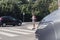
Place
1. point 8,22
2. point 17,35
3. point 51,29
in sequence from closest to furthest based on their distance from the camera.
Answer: point 51,29
point 17,35
point 8,22

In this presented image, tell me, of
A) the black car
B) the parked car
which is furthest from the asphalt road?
the parked car

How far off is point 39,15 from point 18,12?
4.03m

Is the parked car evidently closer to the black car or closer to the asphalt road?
the asphalt road

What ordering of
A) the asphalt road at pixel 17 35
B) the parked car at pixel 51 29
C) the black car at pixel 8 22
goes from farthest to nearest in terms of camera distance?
the black car at pixel 8 22 < the asphalt road at pixel 17 35 < the parked car at pixel 51 29

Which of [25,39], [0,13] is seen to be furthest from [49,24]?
[0,13]

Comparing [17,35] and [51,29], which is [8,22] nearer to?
[17,35]

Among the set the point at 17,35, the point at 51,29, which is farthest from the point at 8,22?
the point at 51,29

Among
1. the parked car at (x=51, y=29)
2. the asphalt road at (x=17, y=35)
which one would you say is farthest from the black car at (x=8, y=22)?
the parked car at (x=51, y=29)

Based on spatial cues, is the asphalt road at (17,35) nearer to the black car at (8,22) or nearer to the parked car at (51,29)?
the black car at (8,22)

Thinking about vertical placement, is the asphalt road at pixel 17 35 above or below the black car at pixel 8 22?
above

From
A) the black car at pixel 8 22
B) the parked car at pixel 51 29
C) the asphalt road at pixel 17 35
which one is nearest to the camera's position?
the parked car at pixel 51 29

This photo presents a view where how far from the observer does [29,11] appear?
44156mm

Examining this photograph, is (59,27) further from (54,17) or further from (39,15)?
(39,15)

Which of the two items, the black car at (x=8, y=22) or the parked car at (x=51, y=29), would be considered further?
the black car at (x=8, y=22)
